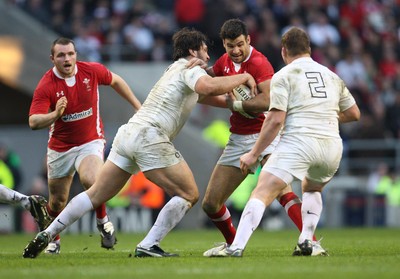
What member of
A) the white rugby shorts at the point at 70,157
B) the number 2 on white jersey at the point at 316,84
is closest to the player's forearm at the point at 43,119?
the white rugby shorts at the point at 70,157

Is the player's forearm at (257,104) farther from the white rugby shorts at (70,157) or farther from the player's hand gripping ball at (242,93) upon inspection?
the white rugby shorts at (70,157)

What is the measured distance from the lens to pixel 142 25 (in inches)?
1084

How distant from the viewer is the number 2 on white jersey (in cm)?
1138

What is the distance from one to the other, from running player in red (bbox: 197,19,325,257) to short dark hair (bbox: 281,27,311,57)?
0.76 metres

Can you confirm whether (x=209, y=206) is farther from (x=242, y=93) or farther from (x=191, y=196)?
(x=242, y=93)

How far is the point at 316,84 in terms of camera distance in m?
11.4

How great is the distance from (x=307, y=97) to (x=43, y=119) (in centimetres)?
296

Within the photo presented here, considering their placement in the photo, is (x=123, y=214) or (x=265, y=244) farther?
(x=123, y=214)

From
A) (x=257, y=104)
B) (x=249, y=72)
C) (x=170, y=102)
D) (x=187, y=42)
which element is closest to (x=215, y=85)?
(x=170, y=102)

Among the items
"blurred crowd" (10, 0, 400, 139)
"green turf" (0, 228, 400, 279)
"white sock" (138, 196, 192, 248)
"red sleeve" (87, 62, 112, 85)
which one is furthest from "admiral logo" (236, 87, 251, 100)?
"blurred crowd" (10, 0, 400, 139)

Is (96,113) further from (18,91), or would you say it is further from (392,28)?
(392,28)

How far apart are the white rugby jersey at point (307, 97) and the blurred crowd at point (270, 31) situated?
14179 mm

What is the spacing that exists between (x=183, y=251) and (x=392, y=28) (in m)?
16.8

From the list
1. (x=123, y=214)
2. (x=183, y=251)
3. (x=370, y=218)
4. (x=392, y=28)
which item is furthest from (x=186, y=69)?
(x=392, y=28)
